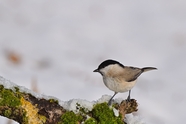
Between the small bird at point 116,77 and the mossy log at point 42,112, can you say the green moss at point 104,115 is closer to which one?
the mossy log at point 42,112

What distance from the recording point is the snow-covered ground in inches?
209

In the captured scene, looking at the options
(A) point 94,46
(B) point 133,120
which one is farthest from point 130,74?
(A) point 94,46

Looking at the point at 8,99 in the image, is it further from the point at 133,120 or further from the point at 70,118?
the point at 133,120

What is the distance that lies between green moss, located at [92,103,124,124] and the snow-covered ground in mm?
2013

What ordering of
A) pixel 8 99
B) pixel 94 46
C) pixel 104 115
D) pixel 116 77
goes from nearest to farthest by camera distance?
pixel 8 99 < pixel 104 115 < pixel 116 77 < pixel 94 46

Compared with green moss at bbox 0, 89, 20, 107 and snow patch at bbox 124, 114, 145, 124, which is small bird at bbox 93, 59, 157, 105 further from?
green moss at bbox 0, 89, 20, 107

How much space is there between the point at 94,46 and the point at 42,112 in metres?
3.85

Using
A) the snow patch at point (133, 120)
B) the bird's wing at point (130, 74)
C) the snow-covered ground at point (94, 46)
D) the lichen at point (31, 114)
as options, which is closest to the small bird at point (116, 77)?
the bird's wing at point (130, 74)

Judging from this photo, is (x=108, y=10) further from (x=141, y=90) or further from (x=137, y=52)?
(x=141, y=90)

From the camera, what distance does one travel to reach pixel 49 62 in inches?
232

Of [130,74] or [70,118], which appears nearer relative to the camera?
[70,118]

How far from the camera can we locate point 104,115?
2.56 meters

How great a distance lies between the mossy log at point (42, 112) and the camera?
2449 millimetres

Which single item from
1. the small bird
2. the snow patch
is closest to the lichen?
the snow patch
